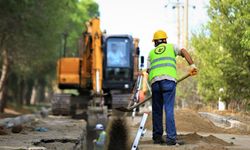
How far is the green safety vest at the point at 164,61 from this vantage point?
10.0 m

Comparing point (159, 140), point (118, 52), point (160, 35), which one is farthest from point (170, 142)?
point (118, 52)

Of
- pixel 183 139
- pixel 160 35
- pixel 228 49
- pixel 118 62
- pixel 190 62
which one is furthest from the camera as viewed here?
pixel 118 62

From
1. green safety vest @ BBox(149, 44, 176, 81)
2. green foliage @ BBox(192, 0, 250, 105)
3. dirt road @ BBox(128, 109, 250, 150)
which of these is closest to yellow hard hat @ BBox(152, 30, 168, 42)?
green safety vest @ BBox(149, 44, 176, 81)

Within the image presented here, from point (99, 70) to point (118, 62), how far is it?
A: 2290 millimetres

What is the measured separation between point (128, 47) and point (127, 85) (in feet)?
6.77

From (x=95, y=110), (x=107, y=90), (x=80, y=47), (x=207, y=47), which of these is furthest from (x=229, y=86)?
(x=80, y=47)

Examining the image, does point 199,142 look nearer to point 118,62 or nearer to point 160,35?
point 160,35

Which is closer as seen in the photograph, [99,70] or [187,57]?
[187,57]

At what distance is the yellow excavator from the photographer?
2339cm

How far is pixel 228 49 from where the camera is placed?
18484 mm

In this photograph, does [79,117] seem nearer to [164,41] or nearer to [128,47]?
[128,47]

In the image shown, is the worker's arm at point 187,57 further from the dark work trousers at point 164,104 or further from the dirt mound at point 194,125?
the dirt mound at point 194,125

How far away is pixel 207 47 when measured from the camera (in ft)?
69.4

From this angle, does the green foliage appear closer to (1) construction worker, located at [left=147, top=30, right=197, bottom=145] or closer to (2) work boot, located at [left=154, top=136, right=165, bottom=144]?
(1) construction worker, located at [left=147, top=30, right=197, bottom=145]
